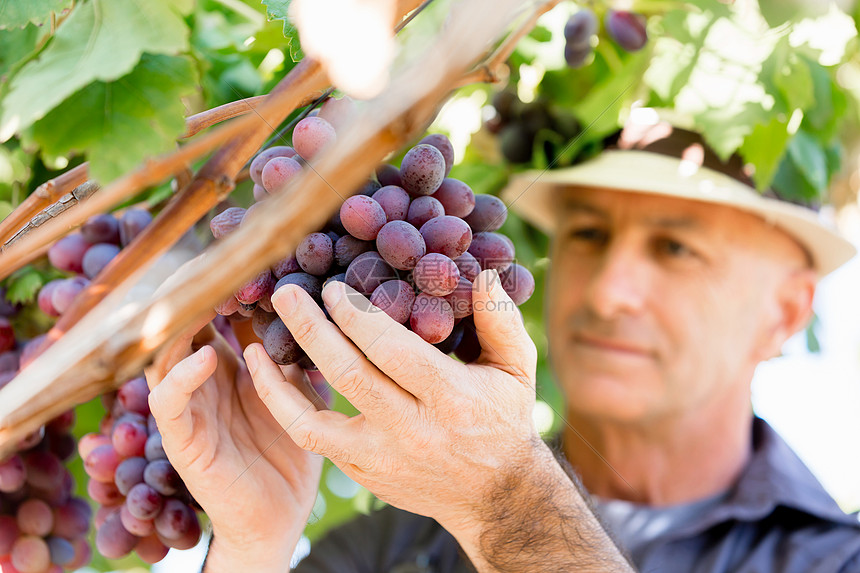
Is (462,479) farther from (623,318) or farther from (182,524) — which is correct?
(623,318)

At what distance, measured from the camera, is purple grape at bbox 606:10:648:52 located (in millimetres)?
1331

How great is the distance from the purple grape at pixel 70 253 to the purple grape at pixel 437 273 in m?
0.55

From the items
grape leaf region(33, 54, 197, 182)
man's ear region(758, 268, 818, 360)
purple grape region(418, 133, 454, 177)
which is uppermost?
grape leaf region(33, 54, 197, 182)

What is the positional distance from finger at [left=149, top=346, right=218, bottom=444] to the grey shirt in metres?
0.98

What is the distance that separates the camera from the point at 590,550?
2.94 ft

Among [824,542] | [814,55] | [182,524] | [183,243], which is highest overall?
[183,243]

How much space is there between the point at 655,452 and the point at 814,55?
117cm

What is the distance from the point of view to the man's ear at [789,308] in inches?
74.5

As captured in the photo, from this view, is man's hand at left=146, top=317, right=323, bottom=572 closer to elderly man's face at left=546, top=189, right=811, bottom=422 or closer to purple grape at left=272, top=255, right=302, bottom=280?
purple grape at left=272, top=255, right=302, bottom=280

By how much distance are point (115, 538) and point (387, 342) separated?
56 cm

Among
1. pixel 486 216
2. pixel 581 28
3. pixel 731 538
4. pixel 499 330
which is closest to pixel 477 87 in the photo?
pixel 581 28

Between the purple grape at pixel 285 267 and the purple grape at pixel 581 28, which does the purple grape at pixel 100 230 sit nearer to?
the purple grape at pixel 285 267

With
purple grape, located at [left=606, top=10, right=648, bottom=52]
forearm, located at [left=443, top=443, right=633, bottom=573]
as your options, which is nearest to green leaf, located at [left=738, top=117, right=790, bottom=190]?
purple grape, located at [left=606, top=10, right=648, bottom=52]

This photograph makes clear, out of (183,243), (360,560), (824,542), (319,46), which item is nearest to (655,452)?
(824,542)
